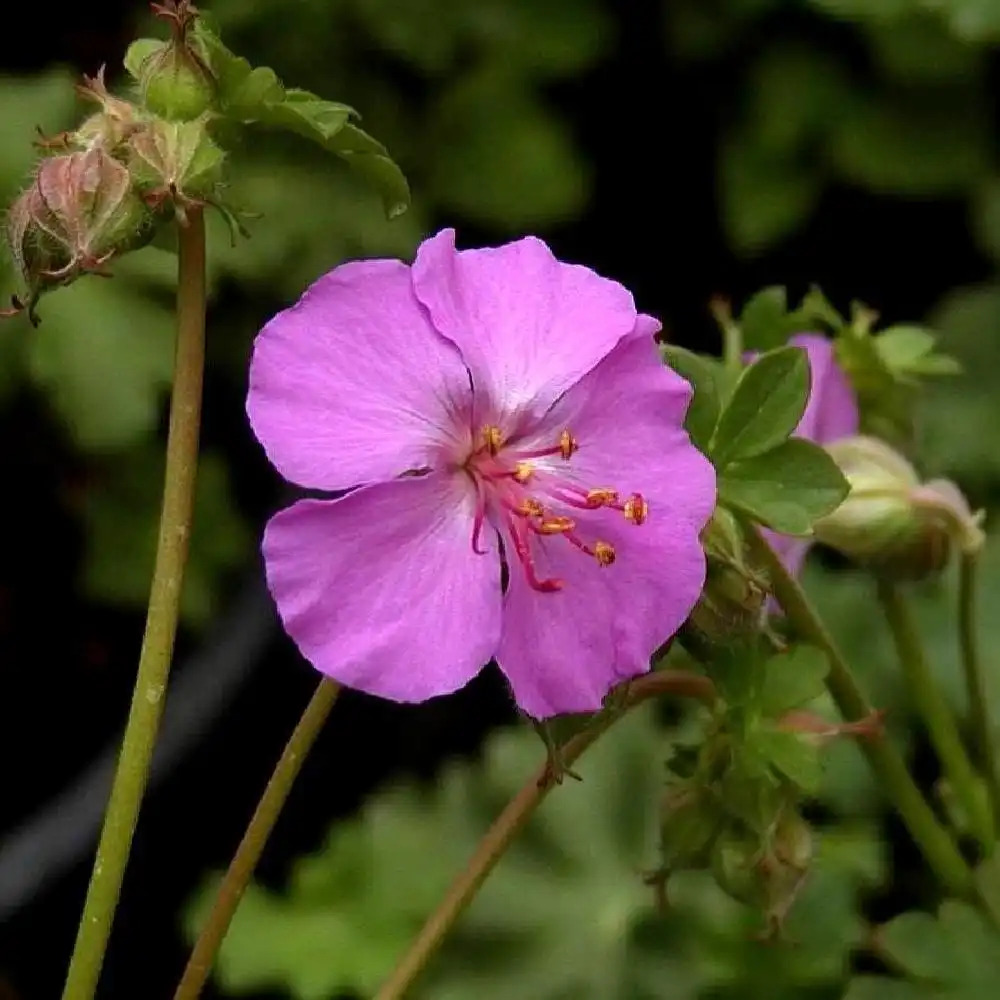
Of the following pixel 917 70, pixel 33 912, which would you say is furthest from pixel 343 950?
pixel 917 70

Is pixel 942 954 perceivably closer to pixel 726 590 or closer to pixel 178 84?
pixel 726 590

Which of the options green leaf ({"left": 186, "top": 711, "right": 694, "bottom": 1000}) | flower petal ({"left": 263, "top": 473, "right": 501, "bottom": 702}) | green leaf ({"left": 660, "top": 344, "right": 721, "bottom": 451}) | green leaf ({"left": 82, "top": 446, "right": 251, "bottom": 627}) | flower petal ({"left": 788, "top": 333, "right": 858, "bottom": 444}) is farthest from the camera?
green leaf ({"left": 82, "top": 446, "right": 251, "bottom": 627})

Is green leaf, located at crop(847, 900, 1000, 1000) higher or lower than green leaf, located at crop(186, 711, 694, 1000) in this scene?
higher

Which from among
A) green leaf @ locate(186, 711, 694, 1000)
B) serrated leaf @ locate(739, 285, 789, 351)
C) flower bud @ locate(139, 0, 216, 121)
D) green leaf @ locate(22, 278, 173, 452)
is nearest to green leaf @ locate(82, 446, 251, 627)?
green leaf @ locate(22, 278, 173, 452)

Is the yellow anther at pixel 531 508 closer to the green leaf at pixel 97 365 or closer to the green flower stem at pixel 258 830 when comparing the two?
the green flower stem at pixel 258 830

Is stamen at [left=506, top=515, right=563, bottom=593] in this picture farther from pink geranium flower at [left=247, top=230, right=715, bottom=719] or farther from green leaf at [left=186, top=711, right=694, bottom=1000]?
green leaf at [left=186, top=711, right=694, bottom=1000]

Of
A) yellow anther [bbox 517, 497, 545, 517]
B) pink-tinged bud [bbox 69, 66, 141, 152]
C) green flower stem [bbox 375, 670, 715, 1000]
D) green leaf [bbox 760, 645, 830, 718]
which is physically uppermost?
pink-tinged bud [bbox 69, 66, 141, 152]
